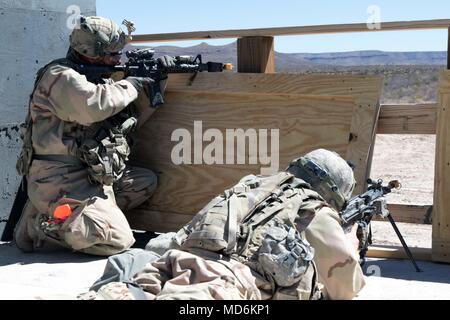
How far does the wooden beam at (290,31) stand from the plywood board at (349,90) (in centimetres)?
32

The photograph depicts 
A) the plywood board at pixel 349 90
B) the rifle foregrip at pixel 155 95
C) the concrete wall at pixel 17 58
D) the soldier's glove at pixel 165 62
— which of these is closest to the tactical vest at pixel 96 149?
the rifle foregrip at pixel 155 95

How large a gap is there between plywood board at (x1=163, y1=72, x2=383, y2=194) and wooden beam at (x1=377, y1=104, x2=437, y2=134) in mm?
119

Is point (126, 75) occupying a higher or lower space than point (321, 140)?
higher

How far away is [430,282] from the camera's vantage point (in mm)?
4867

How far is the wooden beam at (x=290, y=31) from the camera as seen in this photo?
17.5ft

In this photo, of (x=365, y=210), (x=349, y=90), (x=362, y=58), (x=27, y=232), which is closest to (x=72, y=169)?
(x=27, y=232)

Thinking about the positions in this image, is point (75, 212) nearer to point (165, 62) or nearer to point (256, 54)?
point (165, 62)

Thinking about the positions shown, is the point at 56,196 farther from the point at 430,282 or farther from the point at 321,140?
the point at 430,282

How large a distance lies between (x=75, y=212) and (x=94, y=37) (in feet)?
4.17

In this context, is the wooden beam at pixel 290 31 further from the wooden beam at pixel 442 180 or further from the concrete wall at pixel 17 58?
the concrete wall at pixel 17 58

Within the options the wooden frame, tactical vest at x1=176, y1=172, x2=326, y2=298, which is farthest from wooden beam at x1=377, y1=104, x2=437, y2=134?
tactical vest at x1=176, y1=172, x2=326, y2=298

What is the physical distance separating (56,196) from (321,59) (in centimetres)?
6717

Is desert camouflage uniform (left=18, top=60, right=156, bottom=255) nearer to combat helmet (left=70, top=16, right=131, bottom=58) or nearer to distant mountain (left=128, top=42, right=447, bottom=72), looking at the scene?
combat helmet (left=70, top=16, right=131, bottom=58)

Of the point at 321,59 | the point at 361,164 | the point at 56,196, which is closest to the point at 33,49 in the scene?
the point at 56,196
